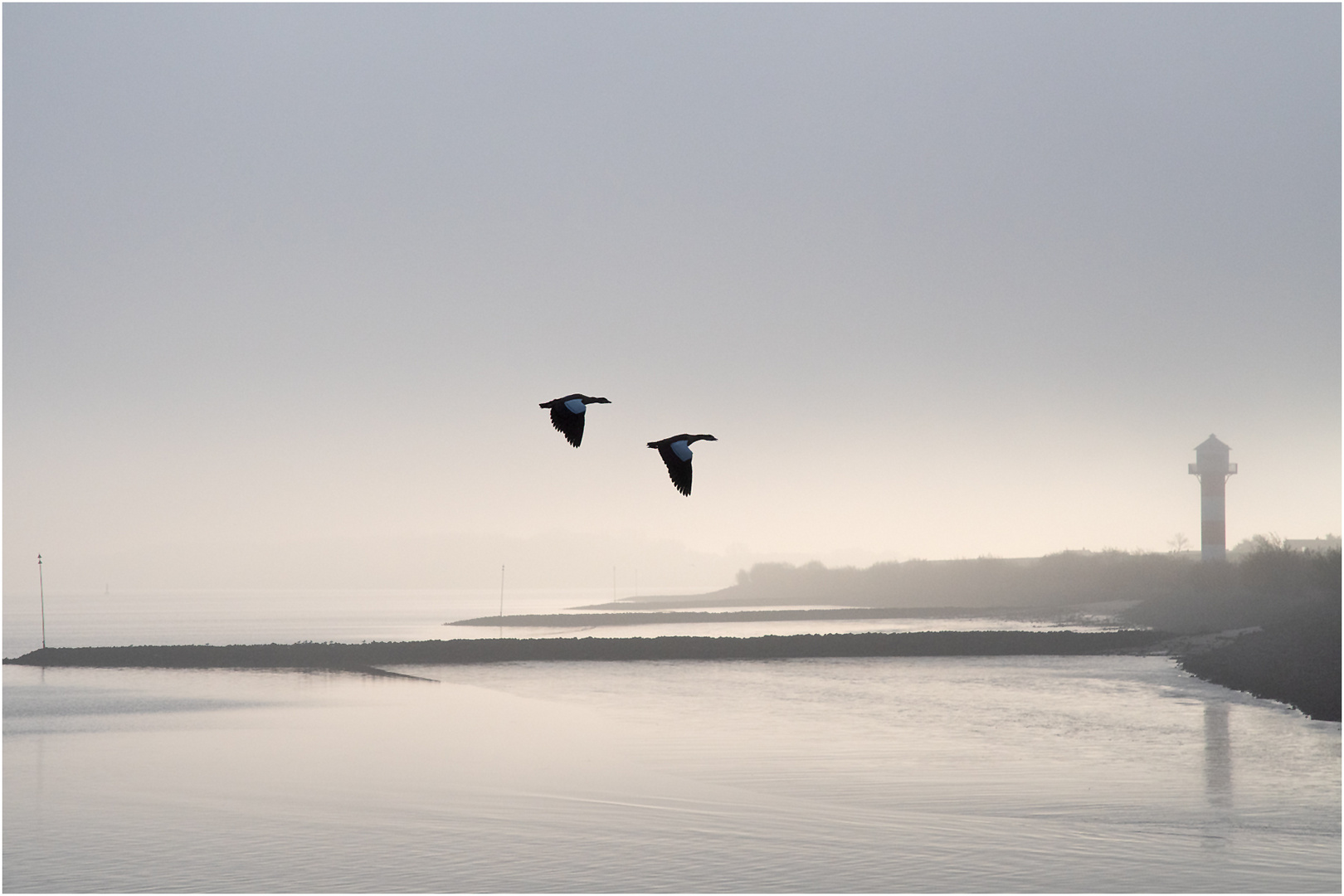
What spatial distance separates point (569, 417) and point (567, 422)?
5 centimetres

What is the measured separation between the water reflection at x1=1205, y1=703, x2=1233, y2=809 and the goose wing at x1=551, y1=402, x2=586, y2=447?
32.9 m

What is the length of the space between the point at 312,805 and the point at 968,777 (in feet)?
67.1

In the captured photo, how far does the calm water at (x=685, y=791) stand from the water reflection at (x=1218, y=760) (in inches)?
5.6

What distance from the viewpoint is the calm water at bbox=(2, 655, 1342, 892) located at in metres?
31.6

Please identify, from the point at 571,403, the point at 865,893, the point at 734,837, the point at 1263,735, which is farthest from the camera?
the point at 1263,735

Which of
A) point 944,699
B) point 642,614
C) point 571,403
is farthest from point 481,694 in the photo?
point 642,614

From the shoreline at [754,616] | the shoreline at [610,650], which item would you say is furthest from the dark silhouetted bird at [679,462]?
the shoreline at [754,616]

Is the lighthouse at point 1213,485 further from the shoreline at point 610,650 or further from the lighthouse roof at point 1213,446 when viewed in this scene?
the shoreline at point 610,650

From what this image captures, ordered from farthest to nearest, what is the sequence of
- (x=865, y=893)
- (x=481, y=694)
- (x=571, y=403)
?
(x=481, y=694)
(x=865, y=893)
(x=571, y=403)

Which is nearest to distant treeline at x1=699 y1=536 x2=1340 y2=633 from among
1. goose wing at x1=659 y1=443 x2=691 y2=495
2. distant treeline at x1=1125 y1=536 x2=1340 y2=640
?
distant treeline at x1=1125 y1=536 x2=1340 y2=640

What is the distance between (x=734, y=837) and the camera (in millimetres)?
34500

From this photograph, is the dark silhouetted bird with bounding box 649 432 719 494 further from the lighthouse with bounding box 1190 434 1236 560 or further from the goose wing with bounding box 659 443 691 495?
the lighthouse with bounding box 1190 434 1236 560

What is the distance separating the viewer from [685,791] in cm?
4047

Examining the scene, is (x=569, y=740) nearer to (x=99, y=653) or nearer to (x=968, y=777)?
(x=968, y=777)
